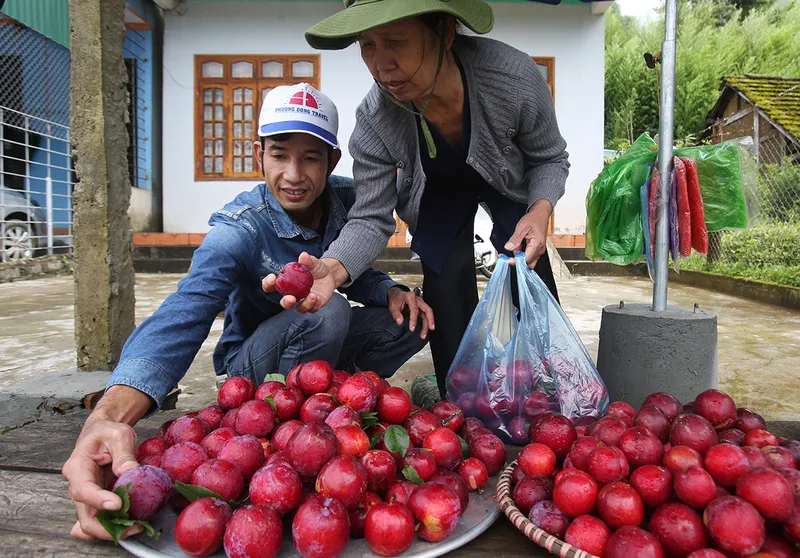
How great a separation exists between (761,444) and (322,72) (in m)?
9.46

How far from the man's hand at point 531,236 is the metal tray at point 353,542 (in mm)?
903

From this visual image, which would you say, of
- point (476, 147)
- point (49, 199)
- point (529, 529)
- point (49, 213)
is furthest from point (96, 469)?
point (49, 213)

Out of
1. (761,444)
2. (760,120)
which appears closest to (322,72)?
(760,120)

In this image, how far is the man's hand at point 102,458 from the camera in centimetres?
109

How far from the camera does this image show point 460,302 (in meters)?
2.48

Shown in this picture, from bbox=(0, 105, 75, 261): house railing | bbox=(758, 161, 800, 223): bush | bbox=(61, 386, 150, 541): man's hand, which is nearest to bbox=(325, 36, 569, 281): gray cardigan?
bbox=(61, 386, 150, 541): man's hand

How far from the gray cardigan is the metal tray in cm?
103

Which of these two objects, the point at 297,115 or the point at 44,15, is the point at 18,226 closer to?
the point at 44,15

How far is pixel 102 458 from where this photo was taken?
3.99ft

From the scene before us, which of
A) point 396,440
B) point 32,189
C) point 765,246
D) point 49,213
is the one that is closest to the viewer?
point 396,440

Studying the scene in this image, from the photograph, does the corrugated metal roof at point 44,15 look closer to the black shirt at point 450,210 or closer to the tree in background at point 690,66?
the black shirt at point 450,210

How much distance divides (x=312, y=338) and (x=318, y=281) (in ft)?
1.10

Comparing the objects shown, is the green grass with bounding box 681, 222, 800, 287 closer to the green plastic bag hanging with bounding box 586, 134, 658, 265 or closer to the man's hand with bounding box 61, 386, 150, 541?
the green plastic bag hanging with bounding box 586, 134, 658, 265

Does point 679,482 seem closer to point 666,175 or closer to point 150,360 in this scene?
point 150,360
